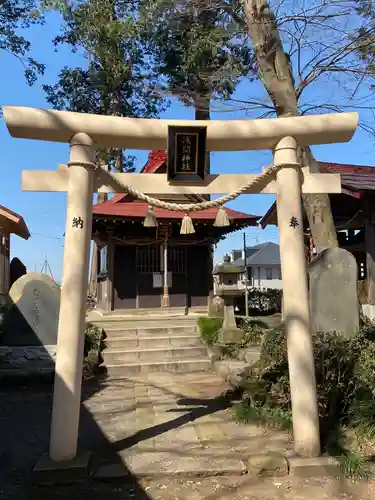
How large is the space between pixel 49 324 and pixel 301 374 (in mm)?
6208

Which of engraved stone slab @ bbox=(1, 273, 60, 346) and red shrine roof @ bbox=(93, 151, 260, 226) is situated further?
red shrine roof @ bbox=(93, 151, 260, 226)

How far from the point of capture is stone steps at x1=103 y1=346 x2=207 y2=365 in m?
9.71

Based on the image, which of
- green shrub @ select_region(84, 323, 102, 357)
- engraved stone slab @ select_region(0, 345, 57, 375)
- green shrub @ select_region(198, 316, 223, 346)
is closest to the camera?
engraved stone slab @ select_region(0, 345, 57, 375)

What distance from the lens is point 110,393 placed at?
24.8 feet

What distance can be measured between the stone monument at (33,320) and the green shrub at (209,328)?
145 inches

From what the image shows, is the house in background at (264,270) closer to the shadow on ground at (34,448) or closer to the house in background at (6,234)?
the house in background at (6,234)

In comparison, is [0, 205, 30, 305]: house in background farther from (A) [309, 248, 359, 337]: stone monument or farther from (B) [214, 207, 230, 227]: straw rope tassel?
(B) [214, 207, 230, 227]: straw rope tassel

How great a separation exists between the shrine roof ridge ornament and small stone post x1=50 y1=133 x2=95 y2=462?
18cm

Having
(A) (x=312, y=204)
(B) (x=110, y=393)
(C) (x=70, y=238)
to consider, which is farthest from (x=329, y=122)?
(B) (x=110, y=393)

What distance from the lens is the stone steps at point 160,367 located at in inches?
362

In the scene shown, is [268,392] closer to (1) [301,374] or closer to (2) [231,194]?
(1) [301,374]

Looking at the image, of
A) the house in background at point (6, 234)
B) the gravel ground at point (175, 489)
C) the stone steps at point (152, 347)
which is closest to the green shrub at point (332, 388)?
the gravel ground at point (175, 489)

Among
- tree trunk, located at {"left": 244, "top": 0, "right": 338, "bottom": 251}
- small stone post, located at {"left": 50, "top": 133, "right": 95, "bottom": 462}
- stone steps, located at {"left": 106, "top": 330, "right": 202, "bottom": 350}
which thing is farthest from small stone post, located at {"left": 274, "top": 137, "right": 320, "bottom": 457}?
stone steps, located at {"left": 106, "top": 330, "right": 202, "bottom": 350}

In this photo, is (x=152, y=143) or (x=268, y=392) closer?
(x=152, y=143)
